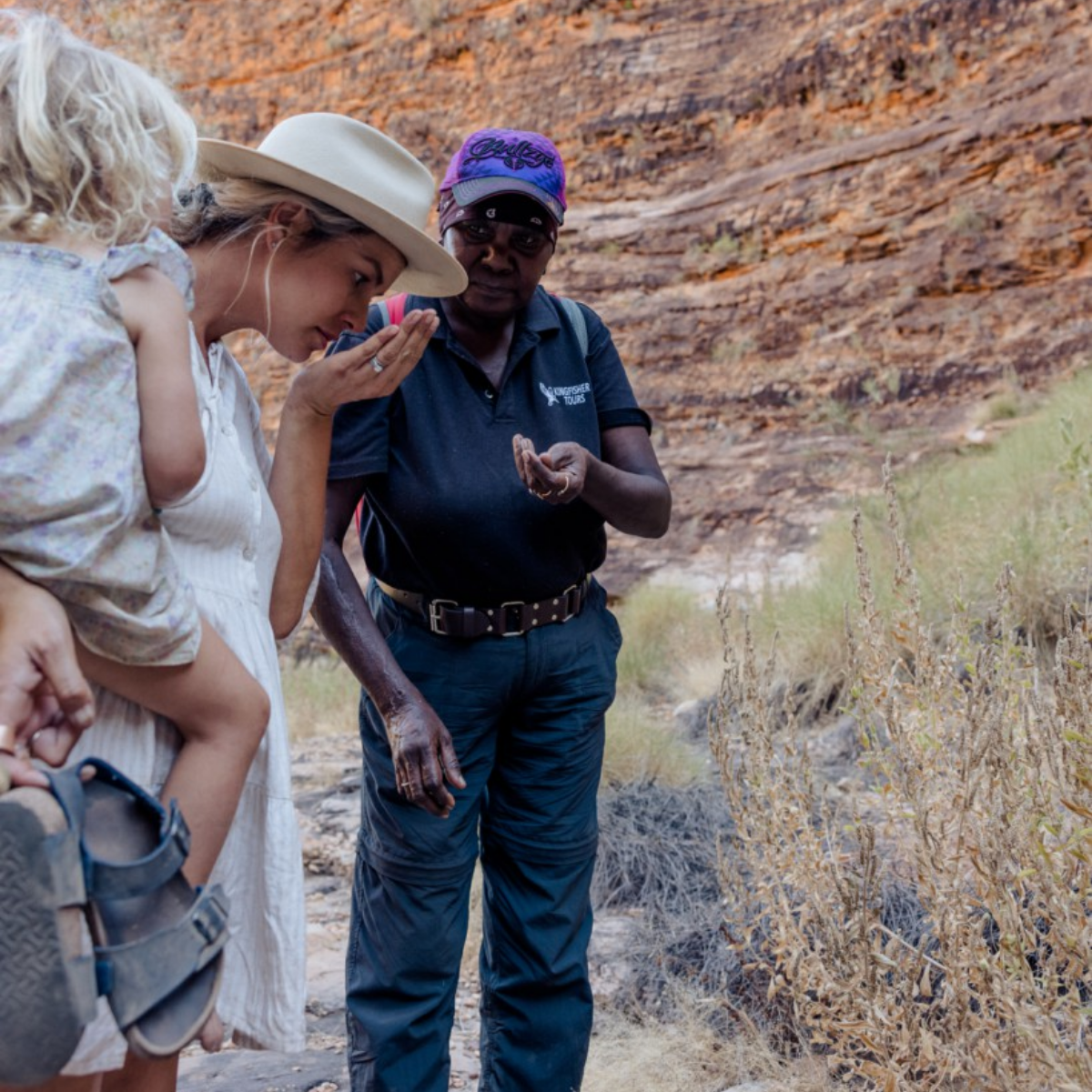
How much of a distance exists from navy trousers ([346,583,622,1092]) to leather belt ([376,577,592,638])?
0.07 ft

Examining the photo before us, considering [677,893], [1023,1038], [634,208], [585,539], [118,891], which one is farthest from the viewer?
[634,208]

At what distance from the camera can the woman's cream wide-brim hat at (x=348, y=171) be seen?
1952 mm

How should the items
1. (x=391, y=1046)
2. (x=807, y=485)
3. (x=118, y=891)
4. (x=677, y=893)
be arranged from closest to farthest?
(x=118, y=891), (x=391, y=1046), (x=677, y=893), (x=807, y=485)

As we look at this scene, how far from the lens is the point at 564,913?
8.18 feet

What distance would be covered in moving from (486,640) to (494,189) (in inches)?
36.0

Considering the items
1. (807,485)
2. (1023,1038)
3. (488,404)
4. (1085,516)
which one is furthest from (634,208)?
(1023,1038)

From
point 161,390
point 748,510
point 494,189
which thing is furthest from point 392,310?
point 748,510

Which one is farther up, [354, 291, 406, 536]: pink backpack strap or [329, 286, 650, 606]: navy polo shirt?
[354, 291, 406, 536]: pink backpack strap

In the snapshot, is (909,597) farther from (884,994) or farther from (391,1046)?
(391,1046)

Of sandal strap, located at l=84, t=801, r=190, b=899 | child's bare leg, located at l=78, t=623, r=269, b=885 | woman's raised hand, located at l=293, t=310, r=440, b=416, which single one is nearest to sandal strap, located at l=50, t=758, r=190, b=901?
sandal strap, located at l=84, t=801, r=190, b=899

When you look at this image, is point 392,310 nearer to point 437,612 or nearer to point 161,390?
point 437,612

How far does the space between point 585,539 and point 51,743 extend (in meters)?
1.36

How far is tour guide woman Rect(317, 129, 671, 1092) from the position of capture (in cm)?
238

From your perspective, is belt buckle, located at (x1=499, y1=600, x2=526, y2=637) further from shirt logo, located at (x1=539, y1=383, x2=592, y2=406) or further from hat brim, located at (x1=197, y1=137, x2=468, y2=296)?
hat brim, located at (x1=197, y1=137, x2=468, y2=296)
